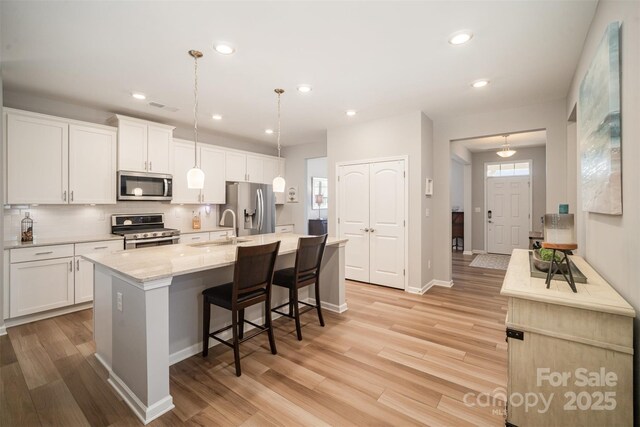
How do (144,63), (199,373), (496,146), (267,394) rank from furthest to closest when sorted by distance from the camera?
(496,146) < (144,63) < (199,373) < (267,394)

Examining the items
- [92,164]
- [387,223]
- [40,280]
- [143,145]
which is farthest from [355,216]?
[40,280]

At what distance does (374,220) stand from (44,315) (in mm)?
4365

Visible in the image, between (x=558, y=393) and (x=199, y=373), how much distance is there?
2273 mm

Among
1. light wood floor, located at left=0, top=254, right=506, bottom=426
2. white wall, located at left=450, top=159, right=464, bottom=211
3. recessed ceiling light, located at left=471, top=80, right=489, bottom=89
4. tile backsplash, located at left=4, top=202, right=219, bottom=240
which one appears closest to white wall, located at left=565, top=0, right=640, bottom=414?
light wood floor, located at left=0, top=254, right=506, bottom=426

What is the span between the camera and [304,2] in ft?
6.31

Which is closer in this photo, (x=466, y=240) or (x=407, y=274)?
(x=407, y=274)

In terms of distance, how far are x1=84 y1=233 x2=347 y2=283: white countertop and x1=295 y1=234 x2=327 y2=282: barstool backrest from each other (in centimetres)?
10

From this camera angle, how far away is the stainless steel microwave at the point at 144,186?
3.99 metres

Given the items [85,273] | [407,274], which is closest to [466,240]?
[407,274]

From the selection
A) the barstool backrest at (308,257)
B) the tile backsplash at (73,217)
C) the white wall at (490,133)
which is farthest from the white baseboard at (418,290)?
the tile backsplash at (73,217)

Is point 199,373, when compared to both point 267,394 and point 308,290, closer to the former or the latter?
point 267,394

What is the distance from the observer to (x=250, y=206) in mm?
5406

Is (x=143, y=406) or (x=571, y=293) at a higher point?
(x=571, y=293)

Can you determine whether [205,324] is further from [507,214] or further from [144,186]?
[507,214]
